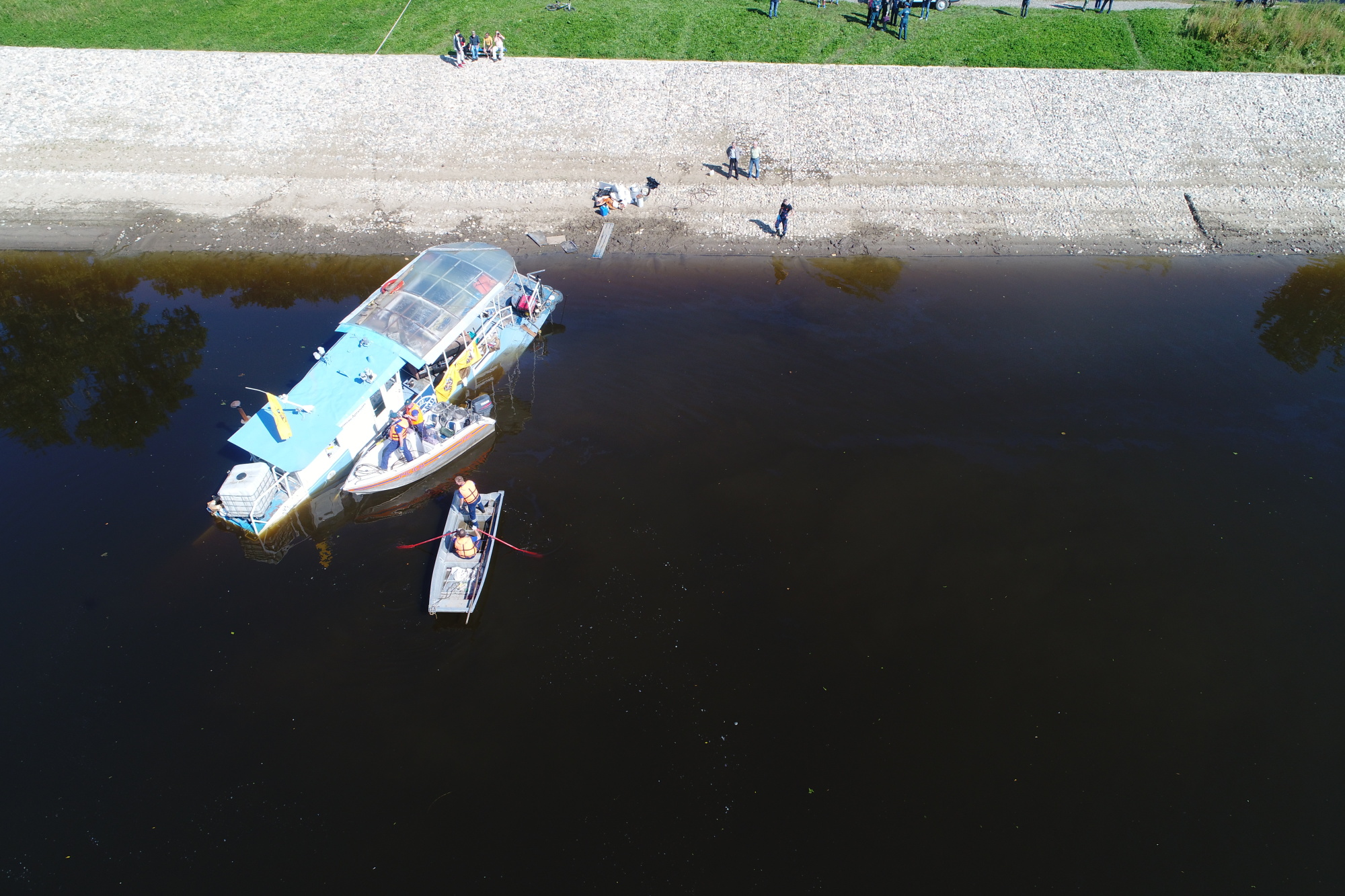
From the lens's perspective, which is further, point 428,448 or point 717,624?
point 428,448

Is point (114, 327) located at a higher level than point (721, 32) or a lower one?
lower

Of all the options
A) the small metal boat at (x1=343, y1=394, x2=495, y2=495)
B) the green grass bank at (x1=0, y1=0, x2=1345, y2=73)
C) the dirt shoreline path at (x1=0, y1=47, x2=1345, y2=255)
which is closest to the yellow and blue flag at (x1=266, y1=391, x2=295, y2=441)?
the small metal boat at (x1=343, y1=394, x2=495, y2=495)

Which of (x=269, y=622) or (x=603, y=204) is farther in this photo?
(x=603, y=204)

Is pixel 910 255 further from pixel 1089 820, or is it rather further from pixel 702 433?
pixel 1089 820

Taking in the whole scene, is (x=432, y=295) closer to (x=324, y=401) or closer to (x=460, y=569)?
(x=324, y=401)

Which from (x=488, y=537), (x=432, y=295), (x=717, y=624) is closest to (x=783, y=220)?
(x=432, y=295)

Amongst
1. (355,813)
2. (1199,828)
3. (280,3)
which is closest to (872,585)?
(1199,828)

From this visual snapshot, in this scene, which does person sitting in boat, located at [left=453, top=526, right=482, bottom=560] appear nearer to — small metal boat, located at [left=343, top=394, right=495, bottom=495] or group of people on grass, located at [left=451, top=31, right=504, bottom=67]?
small metal boat, located at [left=343, top=394, right=495, bottom=495]

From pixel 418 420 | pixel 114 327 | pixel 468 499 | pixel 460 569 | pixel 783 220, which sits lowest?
pixel 460 569
